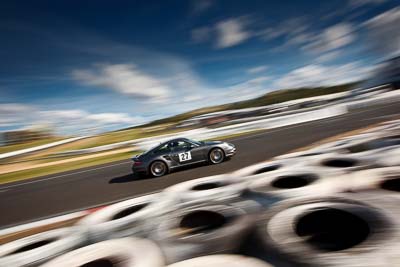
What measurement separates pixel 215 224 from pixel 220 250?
1.80 ft

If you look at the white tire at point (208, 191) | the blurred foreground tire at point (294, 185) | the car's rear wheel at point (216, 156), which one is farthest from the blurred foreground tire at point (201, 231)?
the car's rear wheel at point (216, 156)

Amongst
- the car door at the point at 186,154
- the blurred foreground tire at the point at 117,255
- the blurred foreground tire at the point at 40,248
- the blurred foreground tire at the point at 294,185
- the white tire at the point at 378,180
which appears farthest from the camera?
the car door at the point at 186,154

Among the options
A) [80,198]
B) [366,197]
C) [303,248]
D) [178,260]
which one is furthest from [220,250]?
[80,198]

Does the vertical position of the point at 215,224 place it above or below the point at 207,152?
below

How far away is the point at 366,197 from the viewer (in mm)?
2729

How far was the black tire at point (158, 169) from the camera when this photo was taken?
7383mm

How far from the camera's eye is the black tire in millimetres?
7383

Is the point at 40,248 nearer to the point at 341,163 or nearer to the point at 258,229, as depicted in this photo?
the point at 258,229

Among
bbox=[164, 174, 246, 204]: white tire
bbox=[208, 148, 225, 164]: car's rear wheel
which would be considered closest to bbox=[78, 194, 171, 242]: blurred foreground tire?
bbox=[164, 174, 246, 204]: white tire

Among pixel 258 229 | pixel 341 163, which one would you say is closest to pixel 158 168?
pixel 341 163

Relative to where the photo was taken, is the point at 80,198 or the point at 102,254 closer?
the point at 102,254

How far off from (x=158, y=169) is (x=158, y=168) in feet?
0.10

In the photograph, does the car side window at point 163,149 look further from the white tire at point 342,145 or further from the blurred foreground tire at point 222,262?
the blurred foreground tire at point 222,262

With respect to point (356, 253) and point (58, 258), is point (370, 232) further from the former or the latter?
point (58, 258)
